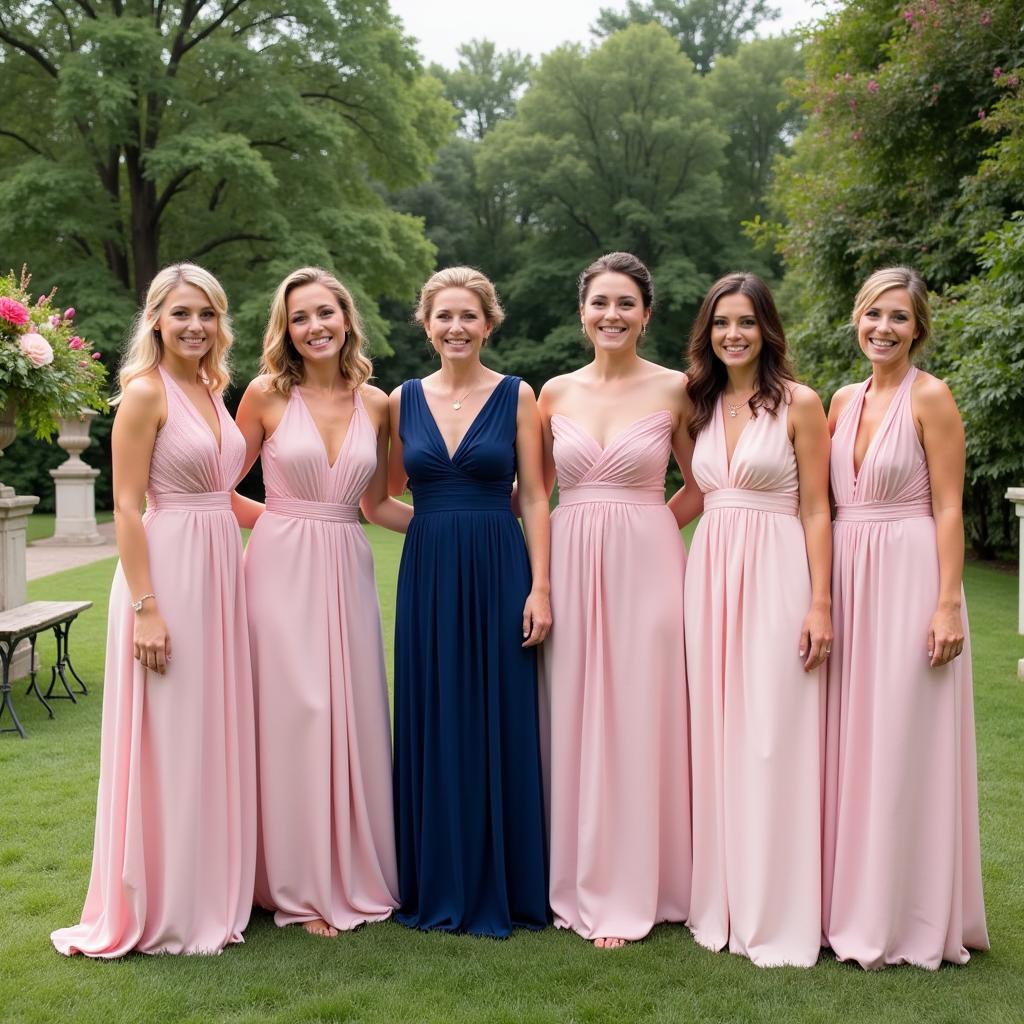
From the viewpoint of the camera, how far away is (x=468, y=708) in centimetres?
427

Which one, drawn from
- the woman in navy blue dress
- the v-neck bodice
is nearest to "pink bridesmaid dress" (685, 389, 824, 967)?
the woman in navy blue dress

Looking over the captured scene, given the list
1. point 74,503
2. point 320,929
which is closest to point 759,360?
point 320,929

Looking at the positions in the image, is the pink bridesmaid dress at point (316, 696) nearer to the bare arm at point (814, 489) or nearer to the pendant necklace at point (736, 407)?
the pendant necklace at point (736, 407)

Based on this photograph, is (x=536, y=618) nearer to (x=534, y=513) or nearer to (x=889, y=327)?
(x=534, y=513)

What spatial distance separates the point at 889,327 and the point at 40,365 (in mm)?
6022

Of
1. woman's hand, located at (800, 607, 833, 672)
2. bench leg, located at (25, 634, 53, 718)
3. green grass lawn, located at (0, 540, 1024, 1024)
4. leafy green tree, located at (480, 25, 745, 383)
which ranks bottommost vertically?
green grass lawn, located at (0, 540, 1024, 1024)

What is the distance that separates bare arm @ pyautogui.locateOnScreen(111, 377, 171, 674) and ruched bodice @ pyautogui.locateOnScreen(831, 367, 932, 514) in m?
2.58

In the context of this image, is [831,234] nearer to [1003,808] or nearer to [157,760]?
[1003,808]

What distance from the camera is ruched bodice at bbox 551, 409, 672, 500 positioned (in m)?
4.26

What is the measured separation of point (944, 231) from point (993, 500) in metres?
4.39

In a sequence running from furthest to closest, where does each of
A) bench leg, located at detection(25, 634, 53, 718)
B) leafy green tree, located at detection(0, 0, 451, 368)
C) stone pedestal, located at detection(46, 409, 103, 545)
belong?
leafy green tree, located at detection(0, 0, 451, 368) → stone pedestal, located at detection(46, 409, 103, 545) → bench leg, located at detection(25, 634, 53, 718)

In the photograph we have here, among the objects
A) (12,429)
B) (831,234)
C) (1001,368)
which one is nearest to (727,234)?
(831,234)

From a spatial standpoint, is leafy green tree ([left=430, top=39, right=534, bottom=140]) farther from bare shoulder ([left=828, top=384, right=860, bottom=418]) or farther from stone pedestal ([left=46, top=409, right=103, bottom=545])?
bare shoulder ([left=828, top=384, right=860, bottom=418])

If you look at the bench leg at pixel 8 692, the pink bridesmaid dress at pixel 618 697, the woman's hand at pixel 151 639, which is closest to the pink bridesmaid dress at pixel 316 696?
the woman's hand at pixel 151 639
